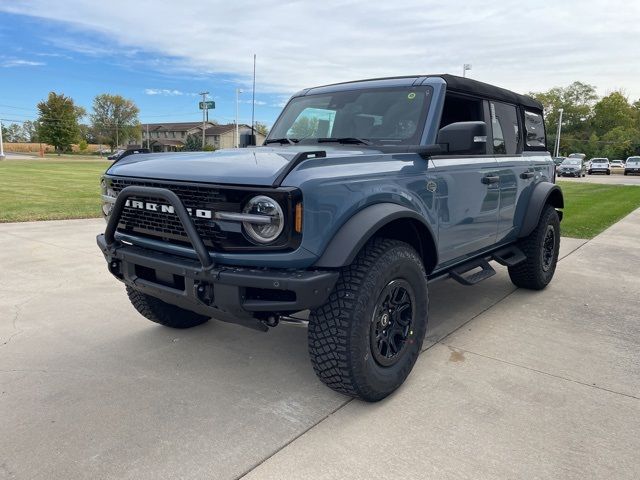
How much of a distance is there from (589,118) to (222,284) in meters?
93.9

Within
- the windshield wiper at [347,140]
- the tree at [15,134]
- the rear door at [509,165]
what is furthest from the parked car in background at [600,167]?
the tree at [15,134]

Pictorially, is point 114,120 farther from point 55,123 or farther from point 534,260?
point 534,260

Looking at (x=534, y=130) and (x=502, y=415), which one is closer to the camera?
(x=502, y=415)

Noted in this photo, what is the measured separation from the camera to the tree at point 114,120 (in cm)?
9419

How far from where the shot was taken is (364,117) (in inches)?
143

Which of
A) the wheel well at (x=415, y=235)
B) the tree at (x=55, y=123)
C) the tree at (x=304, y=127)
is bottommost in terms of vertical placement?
the wheel well at (x=415, y=235)

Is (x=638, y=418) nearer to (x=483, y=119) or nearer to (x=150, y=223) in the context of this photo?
(x=483, y=119)

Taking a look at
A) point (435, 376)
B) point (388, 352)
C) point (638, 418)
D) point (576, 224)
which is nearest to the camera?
point (638, 418)

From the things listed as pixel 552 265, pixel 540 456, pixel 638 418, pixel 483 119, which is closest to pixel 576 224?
pixel 552 265

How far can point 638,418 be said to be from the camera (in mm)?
2664

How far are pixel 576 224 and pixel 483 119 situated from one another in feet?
23.2

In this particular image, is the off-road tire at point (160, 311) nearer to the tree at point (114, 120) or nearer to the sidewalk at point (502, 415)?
the sidewalk at point (502, 415)

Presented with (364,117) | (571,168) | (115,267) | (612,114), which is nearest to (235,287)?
(115,267)

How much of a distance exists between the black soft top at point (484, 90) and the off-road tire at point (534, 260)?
1.12 meters
